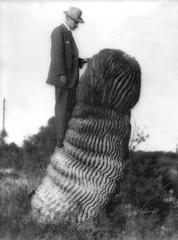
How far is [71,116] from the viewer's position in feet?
45.8

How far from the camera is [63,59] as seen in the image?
13836 mm

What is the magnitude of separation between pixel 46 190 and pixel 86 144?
1178mm

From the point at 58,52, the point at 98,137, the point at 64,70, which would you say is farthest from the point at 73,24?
the point at 98,137

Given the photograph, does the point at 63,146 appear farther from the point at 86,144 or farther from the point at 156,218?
the point at 156,218

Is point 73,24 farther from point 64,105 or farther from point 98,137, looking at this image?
point 98,137

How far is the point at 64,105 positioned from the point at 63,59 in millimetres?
786

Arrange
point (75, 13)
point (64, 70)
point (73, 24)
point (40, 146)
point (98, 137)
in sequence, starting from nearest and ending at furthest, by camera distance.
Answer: point (98, 137) → point (64, 70) → point (75, 13) → point (73, 24) → point (40, 146)


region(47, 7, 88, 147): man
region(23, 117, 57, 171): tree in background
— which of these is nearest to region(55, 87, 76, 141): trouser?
region(47, 7, 88, 147): man

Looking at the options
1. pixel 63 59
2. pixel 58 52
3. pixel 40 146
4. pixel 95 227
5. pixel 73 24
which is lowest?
pixel 40 146

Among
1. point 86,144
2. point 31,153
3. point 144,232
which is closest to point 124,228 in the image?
point 144,232

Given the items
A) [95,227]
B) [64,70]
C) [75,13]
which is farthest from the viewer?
[75,13]

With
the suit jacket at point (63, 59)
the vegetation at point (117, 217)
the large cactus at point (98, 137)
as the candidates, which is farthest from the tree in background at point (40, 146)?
the large cactus at point (98, 137)

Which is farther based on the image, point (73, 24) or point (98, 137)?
point (73, 24)

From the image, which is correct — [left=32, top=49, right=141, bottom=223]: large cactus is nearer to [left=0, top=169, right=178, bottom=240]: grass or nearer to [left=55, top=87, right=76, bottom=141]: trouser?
[left=0, top=169, right=178, bottom=240]: grass
